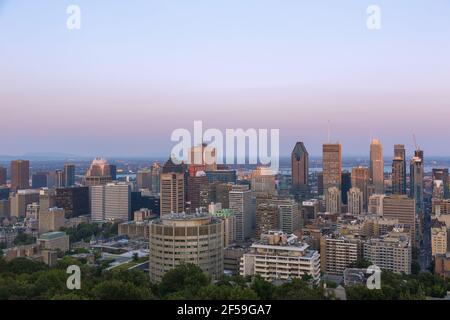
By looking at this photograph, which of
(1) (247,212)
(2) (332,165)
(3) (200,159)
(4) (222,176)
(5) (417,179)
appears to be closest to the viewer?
(3) (200,159)

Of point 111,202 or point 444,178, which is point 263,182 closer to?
point 111,202

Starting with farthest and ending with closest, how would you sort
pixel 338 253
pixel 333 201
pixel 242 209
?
→ pixel 333 201 < pixel 242 209 < pixel 338 253

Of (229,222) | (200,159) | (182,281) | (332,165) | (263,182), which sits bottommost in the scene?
(229,222)

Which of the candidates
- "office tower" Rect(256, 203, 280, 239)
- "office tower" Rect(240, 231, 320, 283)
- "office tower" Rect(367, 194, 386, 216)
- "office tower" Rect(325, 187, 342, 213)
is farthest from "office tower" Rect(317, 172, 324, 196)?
"office tower" Rect(240, 231, 320, 283)

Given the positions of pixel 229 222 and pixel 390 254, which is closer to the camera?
pixel 390 254

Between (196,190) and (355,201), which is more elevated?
(196,190)

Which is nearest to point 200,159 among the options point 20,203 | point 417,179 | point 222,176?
point 222,176

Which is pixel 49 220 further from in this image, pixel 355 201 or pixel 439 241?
pixel 439 241
